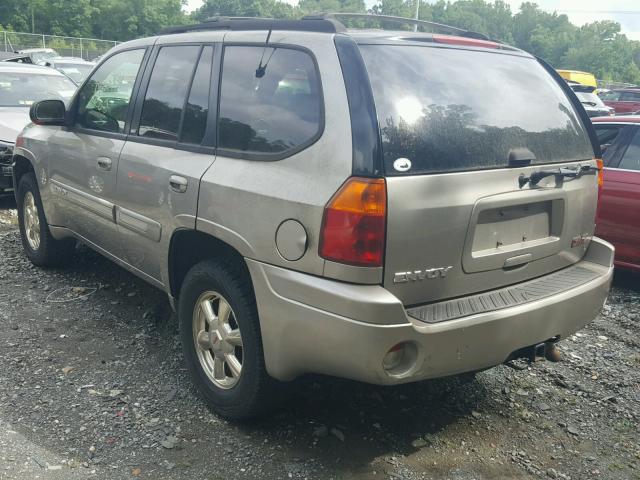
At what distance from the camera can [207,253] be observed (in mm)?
3340

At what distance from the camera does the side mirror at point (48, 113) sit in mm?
4582

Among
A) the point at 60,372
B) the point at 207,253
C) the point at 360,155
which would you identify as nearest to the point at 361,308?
the point at 360,155

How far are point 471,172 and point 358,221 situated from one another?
60cm

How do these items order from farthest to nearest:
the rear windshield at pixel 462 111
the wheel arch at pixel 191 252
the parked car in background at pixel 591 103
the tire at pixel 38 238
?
the parked car in background at pixel 591 103
the tire at pixel 38 238
the wheel arch at pixel 191 252
the rear windshield at pixel 462 111

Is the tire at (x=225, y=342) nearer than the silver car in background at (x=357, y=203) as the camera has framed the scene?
No

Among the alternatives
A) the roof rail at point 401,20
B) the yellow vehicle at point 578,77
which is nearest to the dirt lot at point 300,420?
the roof rail at point 401,20

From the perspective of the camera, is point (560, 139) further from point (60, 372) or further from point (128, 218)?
point (60, 372)

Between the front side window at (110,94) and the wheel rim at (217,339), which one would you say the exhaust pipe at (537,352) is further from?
the front side window at (110,94)

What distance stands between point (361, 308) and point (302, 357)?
0.39 meters

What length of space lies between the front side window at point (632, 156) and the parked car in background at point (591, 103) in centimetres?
1221

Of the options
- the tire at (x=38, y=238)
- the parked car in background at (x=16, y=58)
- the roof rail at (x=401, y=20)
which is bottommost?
the tire at (x=38, y=238)

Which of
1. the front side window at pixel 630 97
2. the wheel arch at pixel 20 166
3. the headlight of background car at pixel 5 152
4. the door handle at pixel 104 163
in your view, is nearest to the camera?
the door handle at pixel 104 163

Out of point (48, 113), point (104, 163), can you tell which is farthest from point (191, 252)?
point (48, 113)

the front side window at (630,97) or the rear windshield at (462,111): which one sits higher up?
the rear windshield at (462,111)
